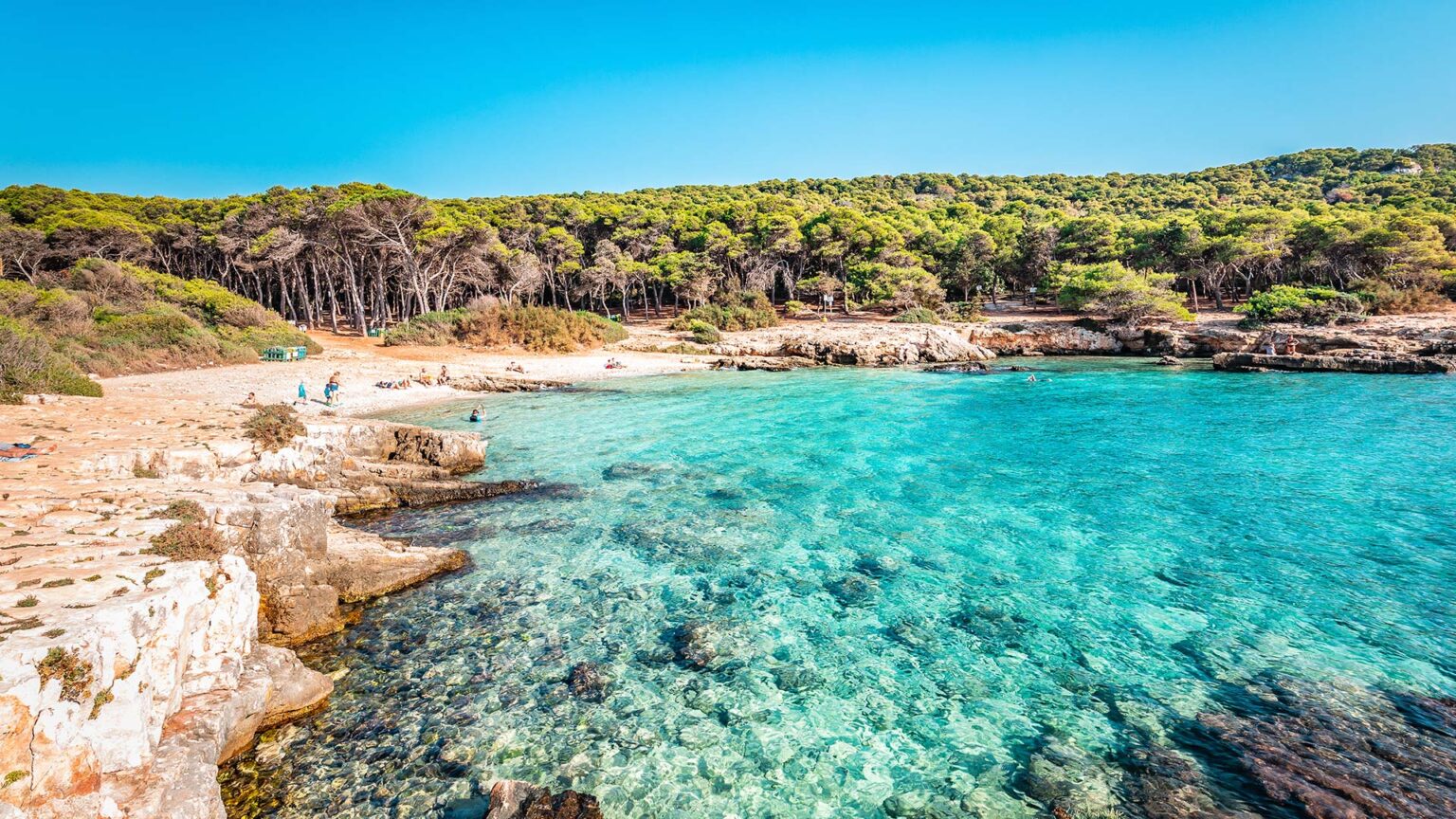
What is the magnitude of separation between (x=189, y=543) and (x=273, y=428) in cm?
665

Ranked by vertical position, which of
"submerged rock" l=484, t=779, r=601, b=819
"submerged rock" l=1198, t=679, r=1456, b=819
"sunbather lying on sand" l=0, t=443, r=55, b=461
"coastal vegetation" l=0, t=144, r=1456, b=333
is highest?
"coastal vegetation" l=0, t=144, r=1456, b=333

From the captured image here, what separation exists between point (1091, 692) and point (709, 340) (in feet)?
122

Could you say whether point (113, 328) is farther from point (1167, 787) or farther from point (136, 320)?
point (1167, 787)

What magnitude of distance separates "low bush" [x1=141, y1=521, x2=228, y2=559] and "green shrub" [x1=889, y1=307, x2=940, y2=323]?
44.0 m

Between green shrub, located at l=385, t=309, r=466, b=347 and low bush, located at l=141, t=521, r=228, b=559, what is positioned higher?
green shrub, located at l=385, t=309, r=466, b=347

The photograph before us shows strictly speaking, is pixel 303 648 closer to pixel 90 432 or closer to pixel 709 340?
pixel 90 432

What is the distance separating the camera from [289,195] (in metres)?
46.2

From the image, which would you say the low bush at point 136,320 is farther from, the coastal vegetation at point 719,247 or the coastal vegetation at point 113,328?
the coastal vegetation at point 719,247

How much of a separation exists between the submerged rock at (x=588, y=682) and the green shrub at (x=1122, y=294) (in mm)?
42375

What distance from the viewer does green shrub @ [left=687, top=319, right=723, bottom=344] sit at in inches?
1650

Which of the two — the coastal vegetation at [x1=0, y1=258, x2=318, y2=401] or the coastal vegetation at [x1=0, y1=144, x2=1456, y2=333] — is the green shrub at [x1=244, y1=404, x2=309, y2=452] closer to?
the coastal vegetation at [x1=0, y1=258, x2=318, y2=401]

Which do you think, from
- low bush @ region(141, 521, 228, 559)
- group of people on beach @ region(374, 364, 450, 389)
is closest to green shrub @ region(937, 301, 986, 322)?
group of people on beach @ region(374, 364, 450, 389)

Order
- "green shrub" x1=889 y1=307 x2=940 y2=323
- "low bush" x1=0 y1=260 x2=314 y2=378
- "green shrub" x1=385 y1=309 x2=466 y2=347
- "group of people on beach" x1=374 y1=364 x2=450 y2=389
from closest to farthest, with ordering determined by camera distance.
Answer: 1. "low bush" x1=0 y1=260 x2=314 y2=378
2. "group of people on beach" x1=374 y1=364 x2=450 y2=389
3. "green shrub" x1=385 y1=309 x2=466 y2=347
4. "green shrub" x1=889 y1=307 x2=940 y2=323

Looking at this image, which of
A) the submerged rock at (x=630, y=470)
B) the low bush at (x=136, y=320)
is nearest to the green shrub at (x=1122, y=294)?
the submerged rock at (x=630, y=470)
